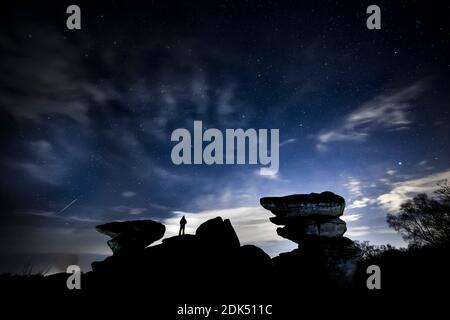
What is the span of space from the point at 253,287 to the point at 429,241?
4068 centimetres

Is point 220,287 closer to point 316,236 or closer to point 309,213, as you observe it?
point 316,236

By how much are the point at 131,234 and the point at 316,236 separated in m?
19.3

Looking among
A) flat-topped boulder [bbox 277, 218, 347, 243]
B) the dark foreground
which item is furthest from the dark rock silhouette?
flat-topped boulder [bbox 277, 218, 347, 243]

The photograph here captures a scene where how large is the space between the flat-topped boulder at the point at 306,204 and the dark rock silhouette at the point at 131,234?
1240 centimetres

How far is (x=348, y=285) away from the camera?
2362 cm

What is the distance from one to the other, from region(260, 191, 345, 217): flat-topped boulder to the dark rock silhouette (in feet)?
40.7

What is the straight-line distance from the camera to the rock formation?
23.9 meters

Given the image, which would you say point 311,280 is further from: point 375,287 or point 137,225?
point 137,225

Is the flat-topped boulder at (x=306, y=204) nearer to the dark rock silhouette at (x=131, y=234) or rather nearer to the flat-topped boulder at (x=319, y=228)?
the flat-topped boulder at (x=319, y=228)

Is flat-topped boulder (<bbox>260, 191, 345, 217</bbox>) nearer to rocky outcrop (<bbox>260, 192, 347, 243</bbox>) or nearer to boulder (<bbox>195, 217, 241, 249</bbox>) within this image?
rocky outcrop (<bbox>260, 192, 347, 243</bbox>)

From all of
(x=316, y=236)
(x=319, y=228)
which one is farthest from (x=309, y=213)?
(x=316, y=236)

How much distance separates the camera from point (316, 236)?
25.8 m
